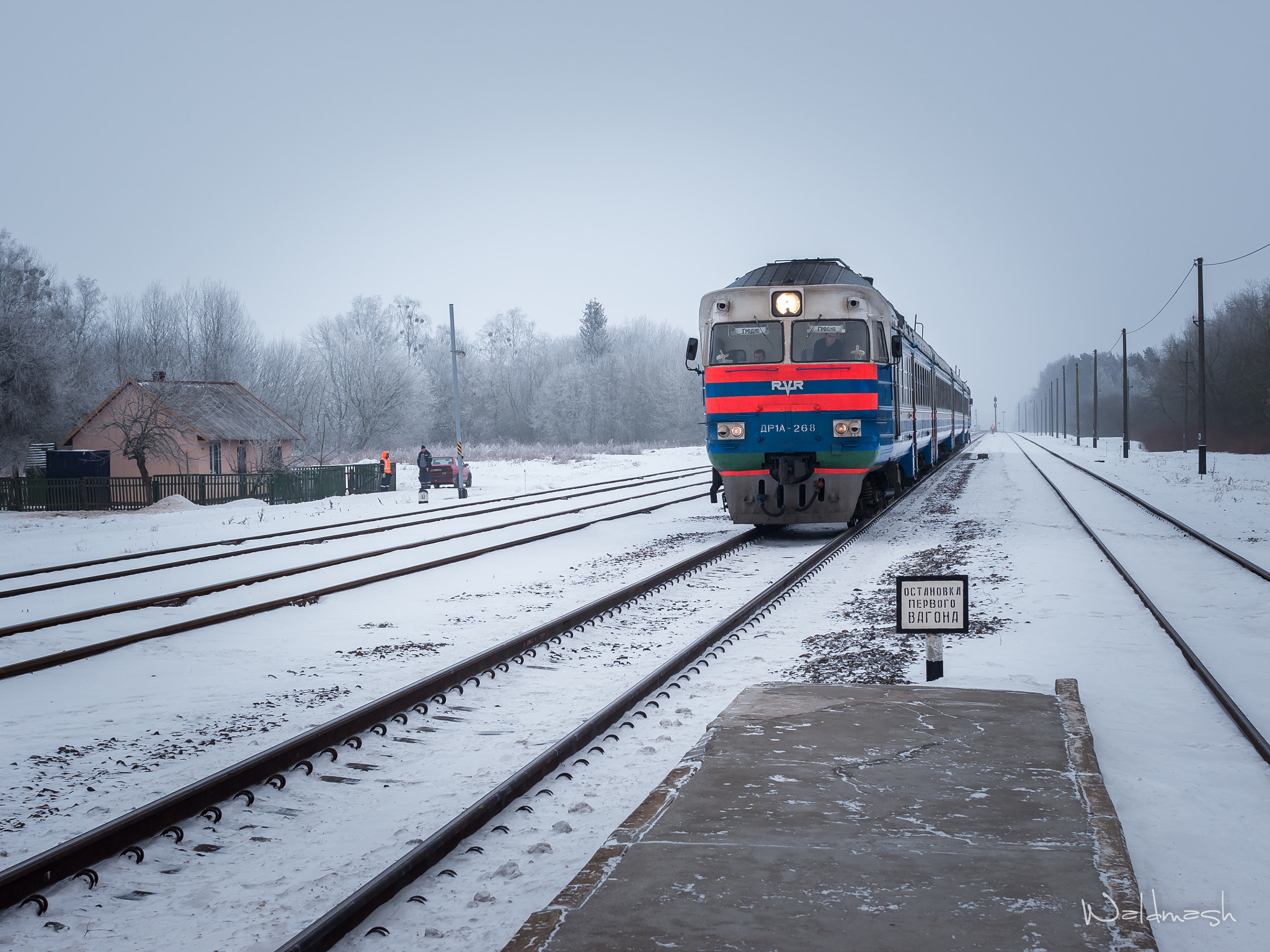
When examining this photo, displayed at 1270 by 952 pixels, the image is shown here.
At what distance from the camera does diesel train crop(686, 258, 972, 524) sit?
15086 millimetres

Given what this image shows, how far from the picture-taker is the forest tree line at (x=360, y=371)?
43.6 metres

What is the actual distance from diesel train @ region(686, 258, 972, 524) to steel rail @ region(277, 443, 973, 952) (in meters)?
5.73

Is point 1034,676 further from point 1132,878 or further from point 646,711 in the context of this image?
point 1132,878

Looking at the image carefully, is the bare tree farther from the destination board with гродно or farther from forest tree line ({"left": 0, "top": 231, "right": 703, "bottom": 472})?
the destination board with гродно

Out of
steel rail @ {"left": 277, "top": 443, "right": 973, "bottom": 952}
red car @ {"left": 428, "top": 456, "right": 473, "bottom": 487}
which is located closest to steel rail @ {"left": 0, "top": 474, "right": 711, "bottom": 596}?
steel rail @ {"left": 277, "top": 443, "right": 973, "bottom": 952}

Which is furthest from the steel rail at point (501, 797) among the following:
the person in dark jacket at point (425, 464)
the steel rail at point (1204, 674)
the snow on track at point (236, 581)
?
the person in dark jacket at point (425, 464)

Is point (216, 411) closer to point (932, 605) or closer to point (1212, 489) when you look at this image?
point (1212, 489)

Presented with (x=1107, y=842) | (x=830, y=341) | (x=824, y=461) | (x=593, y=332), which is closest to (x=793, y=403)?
(x=824, y=461)

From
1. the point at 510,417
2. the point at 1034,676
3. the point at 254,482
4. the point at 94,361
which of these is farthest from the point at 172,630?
the point at 510,417

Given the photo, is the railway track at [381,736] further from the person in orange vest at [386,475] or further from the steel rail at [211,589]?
the person in orange vest at [386,475]

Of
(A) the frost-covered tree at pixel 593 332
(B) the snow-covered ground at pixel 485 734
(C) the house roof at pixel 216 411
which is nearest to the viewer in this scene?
(B) the snow-covered ground at pixel 485 734

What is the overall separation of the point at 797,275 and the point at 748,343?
1.73 meters

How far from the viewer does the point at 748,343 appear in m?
15.5

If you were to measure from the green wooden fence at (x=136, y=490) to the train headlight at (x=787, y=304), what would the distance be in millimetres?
20129
